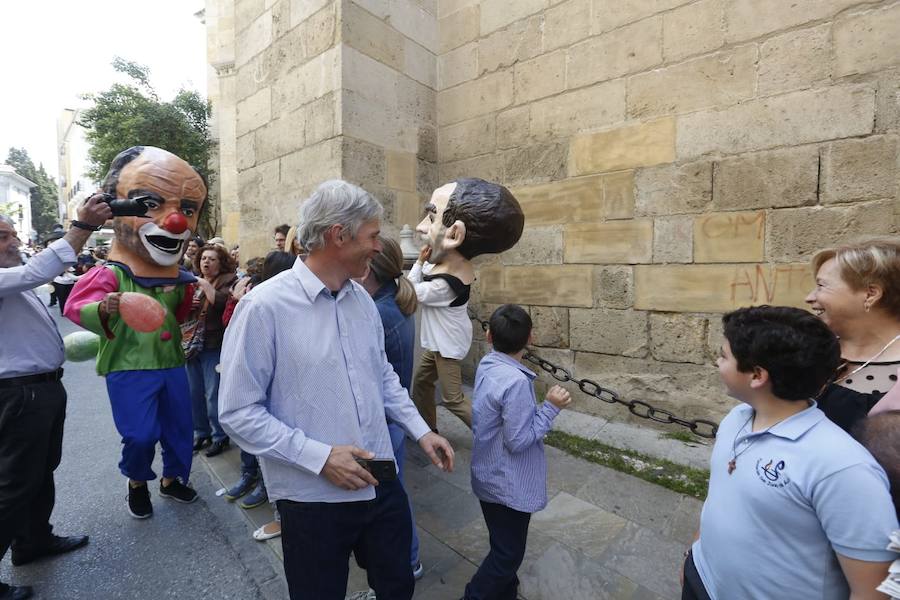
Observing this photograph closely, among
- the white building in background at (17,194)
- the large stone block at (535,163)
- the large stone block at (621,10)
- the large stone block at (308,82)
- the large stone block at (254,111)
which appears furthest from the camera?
the white building in background at (17,194)

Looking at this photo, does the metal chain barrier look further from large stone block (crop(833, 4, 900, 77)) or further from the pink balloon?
large stone block (crop(833, 4, 900, 77))

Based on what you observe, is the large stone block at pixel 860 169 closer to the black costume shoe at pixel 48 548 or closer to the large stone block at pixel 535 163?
the large stone block at pixel 535 163

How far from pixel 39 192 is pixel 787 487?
67.1 metres

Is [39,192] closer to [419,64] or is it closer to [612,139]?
[419,64]

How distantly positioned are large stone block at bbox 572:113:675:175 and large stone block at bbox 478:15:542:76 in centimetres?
106

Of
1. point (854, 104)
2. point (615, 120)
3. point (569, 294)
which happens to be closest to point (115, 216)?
point (569, 294)

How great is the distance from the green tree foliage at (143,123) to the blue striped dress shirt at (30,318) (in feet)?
42.4

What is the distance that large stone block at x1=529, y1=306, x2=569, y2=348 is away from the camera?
13.7ft

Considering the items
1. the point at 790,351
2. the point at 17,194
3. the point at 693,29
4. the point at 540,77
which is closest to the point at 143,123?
the point at 540,77

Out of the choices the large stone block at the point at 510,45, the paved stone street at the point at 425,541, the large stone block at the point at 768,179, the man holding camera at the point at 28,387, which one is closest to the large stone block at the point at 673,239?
Result: the large stone block at the point at 768,179

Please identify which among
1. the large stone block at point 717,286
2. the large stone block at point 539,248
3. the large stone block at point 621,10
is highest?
the large stone block at point 621,10

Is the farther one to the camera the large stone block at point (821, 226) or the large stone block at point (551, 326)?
the large stone block at point (551, 326)

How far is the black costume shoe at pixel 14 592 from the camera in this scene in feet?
6.57

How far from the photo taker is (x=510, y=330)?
189cm
